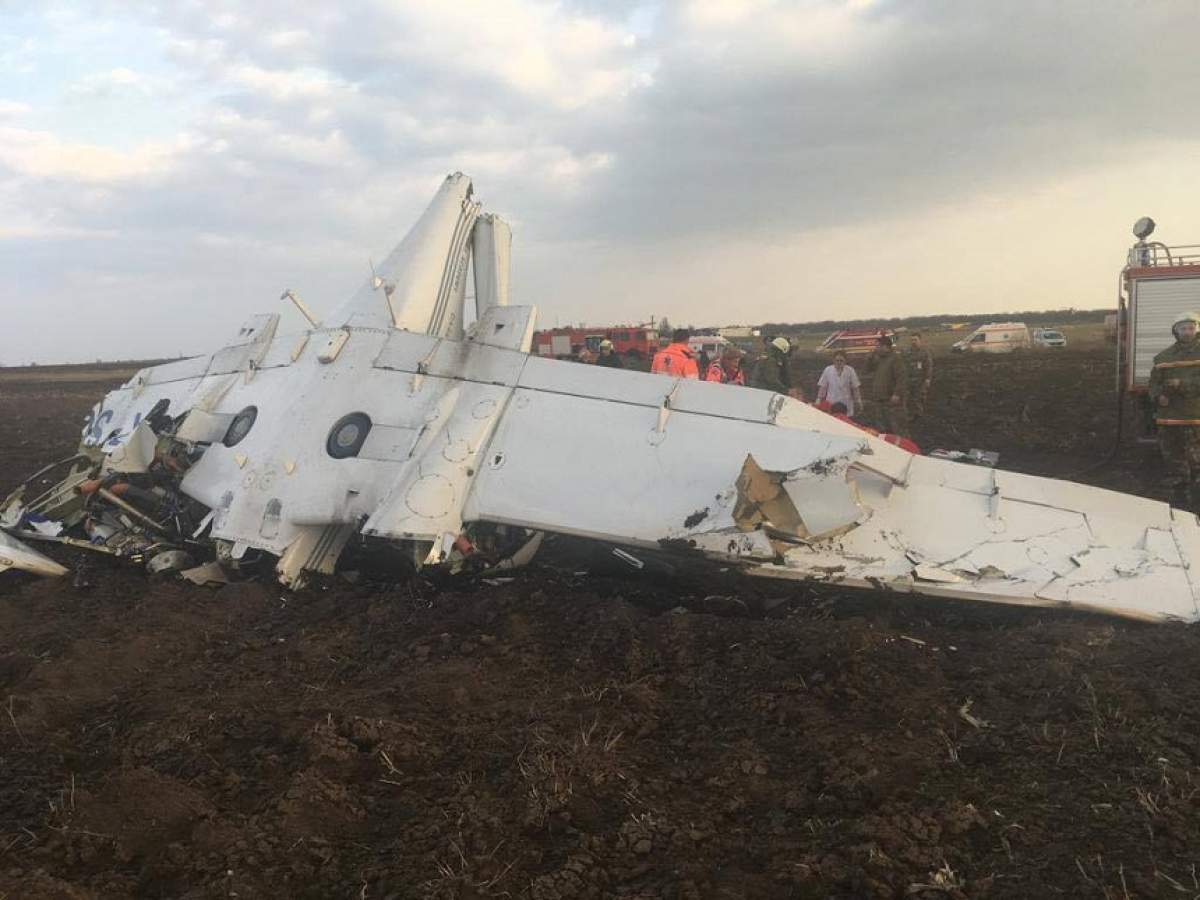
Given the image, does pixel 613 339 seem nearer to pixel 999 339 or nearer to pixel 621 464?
pixel 999 339

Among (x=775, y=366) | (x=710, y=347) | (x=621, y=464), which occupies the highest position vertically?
(x=710, y=347)

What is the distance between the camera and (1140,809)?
3.02m

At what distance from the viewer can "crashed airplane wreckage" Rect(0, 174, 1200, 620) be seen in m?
5.30

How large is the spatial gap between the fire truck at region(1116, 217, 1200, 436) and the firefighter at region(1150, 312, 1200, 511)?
9.30ft

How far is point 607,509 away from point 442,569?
1.43m

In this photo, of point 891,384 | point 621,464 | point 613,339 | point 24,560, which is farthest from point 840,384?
point 613,339

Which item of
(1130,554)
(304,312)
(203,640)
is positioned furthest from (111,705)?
(1130,554)

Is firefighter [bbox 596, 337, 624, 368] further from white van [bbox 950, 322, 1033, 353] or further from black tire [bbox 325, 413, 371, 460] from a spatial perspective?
white van [bbox 950, 322, 1033, 353]

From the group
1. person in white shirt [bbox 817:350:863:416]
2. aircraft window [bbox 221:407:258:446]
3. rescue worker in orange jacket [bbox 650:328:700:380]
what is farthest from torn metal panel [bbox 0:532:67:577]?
person in white shirt [bbox 817:350:863:416]

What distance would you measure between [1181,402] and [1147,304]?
3.61 metres

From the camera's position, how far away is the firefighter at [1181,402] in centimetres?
784

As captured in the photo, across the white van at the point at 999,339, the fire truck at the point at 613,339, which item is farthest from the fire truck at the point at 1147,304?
the white van at the point at 999,339

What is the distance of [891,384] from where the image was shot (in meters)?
10.6

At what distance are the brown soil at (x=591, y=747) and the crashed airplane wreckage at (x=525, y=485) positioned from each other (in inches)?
16.0
